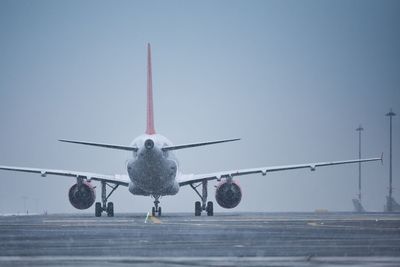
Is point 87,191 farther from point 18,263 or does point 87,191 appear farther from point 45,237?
point 18,263

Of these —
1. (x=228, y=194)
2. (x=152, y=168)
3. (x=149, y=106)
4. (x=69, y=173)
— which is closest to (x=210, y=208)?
(x=228, y=194)

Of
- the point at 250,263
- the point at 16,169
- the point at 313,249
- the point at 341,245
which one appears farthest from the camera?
the point at 16,169

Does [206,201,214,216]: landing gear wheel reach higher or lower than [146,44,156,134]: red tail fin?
lower

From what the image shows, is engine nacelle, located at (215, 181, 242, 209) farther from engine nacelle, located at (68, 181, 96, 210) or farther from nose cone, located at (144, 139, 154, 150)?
engine nacelle, located at (68, 181, 96, 210)

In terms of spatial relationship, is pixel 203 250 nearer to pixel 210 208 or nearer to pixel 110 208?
pixel 210 208

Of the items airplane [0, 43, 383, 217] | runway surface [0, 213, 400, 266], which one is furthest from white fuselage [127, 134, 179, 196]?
runway surface [0, 213, 400, 266]

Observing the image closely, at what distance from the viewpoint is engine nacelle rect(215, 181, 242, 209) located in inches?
2291

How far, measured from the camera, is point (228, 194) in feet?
191

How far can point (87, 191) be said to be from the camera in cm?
5753

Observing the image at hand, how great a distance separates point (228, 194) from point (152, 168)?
623 centimetres

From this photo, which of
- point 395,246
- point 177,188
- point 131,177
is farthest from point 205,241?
point 177,188

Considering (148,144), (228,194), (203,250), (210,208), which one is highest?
(148,144)

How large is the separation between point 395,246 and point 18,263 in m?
8.11

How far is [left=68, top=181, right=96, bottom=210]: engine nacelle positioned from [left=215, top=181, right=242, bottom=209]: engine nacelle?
8.62 meters
